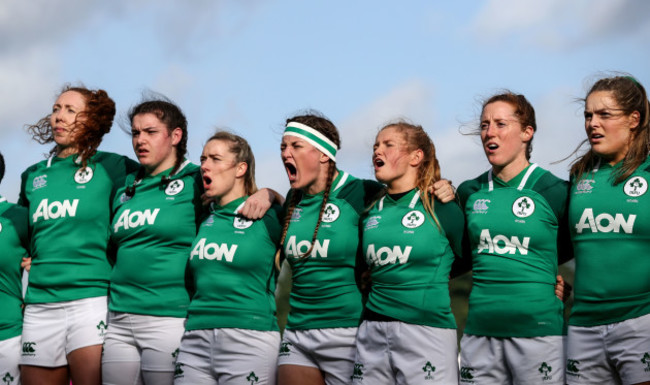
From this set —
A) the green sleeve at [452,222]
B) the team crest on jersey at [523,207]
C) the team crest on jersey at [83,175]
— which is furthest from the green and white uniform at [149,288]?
the team crest on jersey at [523,207]

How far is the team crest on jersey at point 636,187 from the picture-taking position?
569 cm

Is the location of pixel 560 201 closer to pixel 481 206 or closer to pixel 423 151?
pixel 481 206

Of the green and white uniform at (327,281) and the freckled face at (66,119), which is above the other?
the freckled face at (66,119)

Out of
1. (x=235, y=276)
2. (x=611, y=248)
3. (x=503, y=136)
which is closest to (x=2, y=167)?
(x=235, y=276)

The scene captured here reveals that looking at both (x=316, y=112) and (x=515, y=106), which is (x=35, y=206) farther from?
(x=515, y=106)

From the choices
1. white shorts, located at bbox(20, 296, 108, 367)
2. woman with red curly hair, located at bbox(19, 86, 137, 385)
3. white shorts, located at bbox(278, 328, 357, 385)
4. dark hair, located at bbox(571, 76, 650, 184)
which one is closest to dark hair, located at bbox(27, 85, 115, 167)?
woman with red curly hair, located at bbox(19, 86, 137, 385)

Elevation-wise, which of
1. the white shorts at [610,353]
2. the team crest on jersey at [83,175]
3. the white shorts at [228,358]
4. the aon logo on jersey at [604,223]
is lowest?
the white shorts at [228,358]

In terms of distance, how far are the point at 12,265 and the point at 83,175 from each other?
1084 millimetres

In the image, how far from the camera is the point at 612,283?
5.64 meters

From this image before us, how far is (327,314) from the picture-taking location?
6.43 m

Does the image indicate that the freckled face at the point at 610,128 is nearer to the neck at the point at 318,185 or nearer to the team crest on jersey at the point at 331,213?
the team crest on jersey at the point at 331,213

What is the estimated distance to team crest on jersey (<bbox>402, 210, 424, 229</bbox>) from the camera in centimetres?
624

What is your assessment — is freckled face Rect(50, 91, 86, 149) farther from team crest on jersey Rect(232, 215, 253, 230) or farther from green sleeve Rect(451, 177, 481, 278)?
green sleeve Rect(451, 177, 481, 278)

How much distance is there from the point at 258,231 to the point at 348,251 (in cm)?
80
